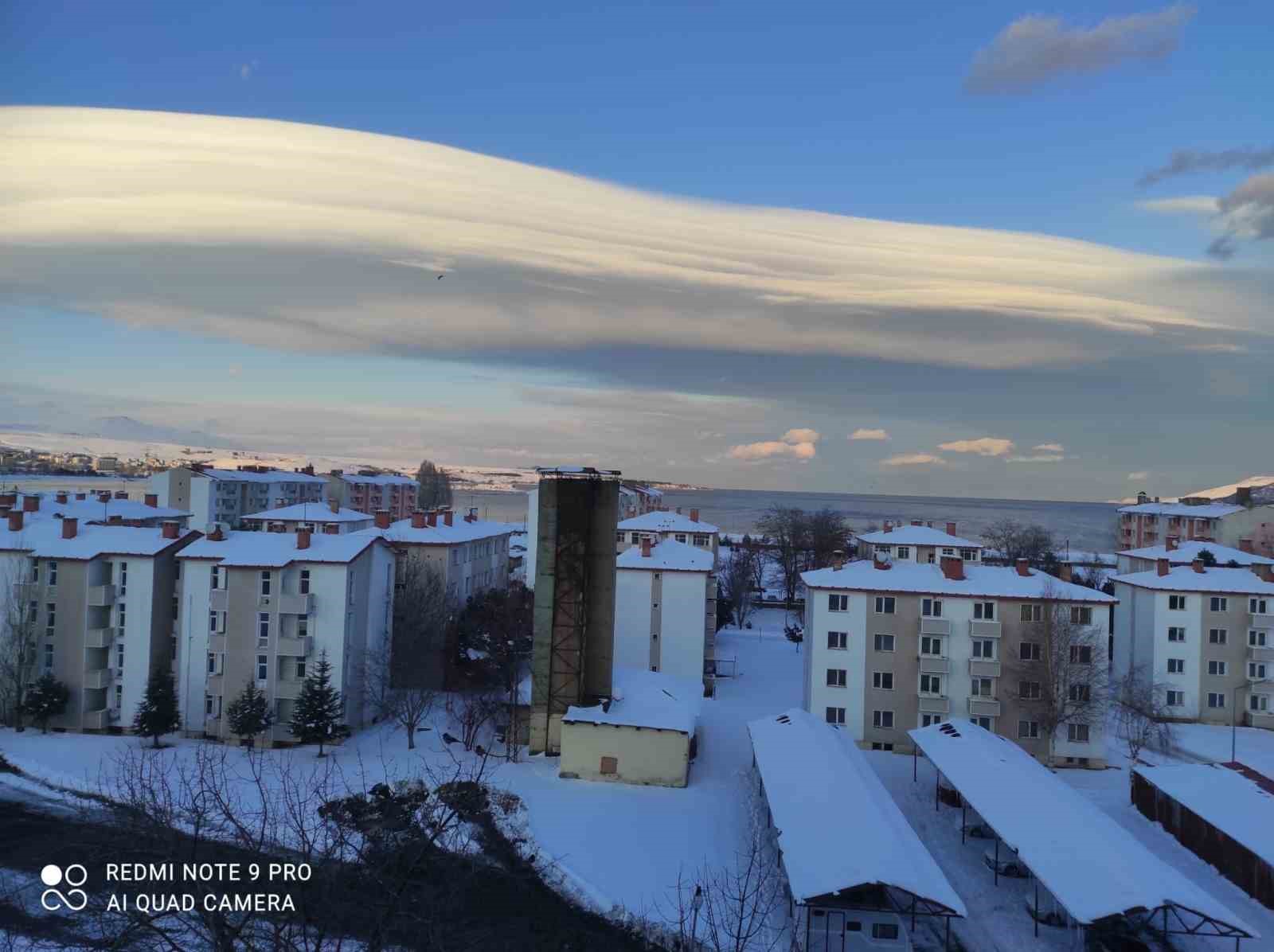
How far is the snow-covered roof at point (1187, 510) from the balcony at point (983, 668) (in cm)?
5134

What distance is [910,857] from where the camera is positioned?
631 inches

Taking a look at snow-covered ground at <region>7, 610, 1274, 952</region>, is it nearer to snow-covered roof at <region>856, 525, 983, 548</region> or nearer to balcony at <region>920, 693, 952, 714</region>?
balcony at <region>920, 693, 952, 714</region>

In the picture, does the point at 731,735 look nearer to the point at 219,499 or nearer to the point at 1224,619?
the point at 1224,619

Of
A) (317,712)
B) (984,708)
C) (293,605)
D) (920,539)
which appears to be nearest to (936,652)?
(984,708)

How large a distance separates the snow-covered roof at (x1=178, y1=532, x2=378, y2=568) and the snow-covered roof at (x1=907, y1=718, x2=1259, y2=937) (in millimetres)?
18484

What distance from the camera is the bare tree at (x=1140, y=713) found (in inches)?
1175

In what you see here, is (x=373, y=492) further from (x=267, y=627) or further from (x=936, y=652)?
(x=936, y=652)

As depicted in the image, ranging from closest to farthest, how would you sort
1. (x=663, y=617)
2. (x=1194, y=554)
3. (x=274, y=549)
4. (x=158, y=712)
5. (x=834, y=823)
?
(x=834, y=823), (x=158, y=712), (x=274, y=549), (x=663, y=617), (x=1194, y=554)

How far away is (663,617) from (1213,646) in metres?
20.7

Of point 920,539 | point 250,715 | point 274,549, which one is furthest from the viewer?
point 920,539

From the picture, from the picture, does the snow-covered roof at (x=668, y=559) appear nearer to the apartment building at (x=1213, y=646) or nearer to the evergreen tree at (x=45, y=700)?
the apartment building at (x=1213, y=646)

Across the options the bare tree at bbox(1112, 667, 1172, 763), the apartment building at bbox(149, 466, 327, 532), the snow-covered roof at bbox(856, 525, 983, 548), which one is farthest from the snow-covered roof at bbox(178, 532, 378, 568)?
the apartment building at bbox(149, 466, 327, 532)

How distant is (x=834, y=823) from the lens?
688 inches

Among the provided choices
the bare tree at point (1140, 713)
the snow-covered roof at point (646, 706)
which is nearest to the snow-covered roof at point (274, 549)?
the snow-covered roof at point (646, 706)
